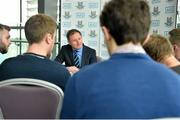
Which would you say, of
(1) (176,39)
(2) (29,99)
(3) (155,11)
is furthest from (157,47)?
(3) (155,11)

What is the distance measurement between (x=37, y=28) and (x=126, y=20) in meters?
1.26

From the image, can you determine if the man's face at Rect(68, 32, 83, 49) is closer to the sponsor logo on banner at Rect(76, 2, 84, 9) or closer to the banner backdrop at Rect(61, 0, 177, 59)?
the banner backdrop at Rect(61, 0, 177, 59)

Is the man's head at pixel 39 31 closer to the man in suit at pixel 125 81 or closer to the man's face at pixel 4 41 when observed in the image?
the man in suit at pixel 125 81

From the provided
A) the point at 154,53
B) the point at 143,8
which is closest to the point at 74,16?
the point at 154,53

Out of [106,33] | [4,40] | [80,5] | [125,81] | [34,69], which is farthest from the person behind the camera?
[80,5]

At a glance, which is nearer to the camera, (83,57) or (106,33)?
(106,33)

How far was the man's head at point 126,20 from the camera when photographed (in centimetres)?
138

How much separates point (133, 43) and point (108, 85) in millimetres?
212

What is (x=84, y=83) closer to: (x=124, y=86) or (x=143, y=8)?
(x=124, y=86)

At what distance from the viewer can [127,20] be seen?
1379 mm

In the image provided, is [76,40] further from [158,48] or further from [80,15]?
[158,48]

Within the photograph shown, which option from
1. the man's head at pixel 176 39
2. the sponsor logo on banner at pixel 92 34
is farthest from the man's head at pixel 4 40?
the sponsor logo on banner at pixel 92 34

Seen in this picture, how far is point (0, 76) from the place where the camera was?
7.80 feet

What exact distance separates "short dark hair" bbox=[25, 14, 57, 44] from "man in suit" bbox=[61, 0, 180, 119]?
1.16 meters
